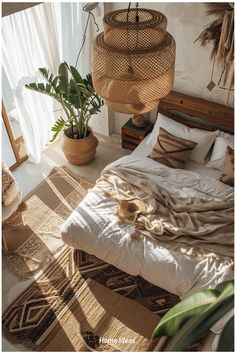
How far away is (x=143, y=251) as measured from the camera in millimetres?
2738

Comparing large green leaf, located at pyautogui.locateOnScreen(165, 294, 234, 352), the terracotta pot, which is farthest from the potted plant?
large green leaf, located at pyautogui.locateOnScreen(165, 294, 234, 352)

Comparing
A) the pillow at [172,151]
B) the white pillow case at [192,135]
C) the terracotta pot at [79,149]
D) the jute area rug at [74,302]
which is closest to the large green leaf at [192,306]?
the jute area rug at [74,302]

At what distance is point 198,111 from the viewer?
12.3 feet

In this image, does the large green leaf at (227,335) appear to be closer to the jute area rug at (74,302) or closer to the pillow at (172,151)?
the jute area rug at (74,302)

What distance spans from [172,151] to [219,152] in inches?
18.1

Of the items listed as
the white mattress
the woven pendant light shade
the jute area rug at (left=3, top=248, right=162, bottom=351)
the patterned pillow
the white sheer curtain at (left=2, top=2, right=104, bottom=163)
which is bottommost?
the jute area rug at (left=3, top=248, right=162, bottom=351)

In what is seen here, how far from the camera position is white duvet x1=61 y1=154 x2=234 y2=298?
2598mm

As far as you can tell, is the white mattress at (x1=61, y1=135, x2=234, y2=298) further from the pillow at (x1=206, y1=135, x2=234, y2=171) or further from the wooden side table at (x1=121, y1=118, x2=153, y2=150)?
the wooden side table at (x1=121, y1=118, x2=153, y2=150)

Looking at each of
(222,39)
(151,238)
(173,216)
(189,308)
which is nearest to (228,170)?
(173,216)

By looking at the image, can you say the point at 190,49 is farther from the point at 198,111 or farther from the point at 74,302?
the point at 74,302

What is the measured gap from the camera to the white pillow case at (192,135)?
11.7 feet

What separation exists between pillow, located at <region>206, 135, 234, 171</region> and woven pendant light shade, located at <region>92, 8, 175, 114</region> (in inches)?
74.7

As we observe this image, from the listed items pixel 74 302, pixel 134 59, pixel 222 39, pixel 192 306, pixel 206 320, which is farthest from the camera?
pixel 222 39

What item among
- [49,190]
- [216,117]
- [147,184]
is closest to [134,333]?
[147,184]
